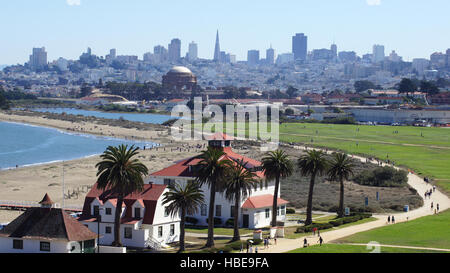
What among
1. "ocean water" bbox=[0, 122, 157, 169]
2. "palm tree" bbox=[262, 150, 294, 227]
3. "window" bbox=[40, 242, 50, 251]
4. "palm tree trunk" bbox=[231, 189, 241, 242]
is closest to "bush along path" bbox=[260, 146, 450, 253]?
"palm tree trunk" bbox=[231, 189, 241, 242]

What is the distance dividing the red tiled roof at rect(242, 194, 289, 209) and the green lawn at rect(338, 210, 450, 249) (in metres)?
7.33

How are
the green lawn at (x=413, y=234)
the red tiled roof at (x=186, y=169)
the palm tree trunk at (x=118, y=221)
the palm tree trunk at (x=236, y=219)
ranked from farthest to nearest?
the red tiled roof at (x=186, y=169) → the palm tree trunk at (x=236, y=219) → the green lawn at (x=413, y=234) → the palm tree trunk at (x=118, y=221)

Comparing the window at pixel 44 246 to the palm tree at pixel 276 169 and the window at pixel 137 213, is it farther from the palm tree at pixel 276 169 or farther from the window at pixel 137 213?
the palm tree at pixel 276 169

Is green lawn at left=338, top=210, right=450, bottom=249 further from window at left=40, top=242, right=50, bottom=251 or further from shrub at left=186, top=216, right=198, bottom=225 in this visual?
window at left=40, top=242, right=50, bottom=251

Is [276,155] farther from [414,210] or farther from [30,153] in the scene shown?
[30,153]

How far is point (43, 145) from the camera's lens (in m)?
114

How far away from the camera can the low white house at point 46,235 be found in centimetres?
3331

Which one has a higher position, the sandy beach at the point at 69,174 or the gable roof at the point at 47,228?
the gable roof at the point at 47,228

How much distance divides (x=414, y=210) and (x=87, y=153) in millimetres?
58616

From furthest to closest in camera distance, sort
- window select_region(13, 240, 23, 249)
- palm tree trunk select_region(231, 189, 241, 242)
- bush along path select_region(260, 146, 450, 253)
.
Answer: palm tree trunk select_region(231, 189, 241, 242)
bush along path select_region(260, 146, 450, 253)
window select_region(13, 240, 23, 249)

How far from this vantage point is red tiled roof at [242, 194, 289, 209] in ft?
153

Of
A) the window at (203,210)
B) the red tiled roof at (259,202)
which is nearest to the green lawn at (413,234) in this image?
the red tiled roof at (259,202)

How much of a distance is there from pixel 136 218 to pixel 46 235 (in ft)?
25.4

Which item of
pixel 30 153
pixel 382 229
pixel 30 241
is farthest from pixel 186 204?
pixel 30 153
